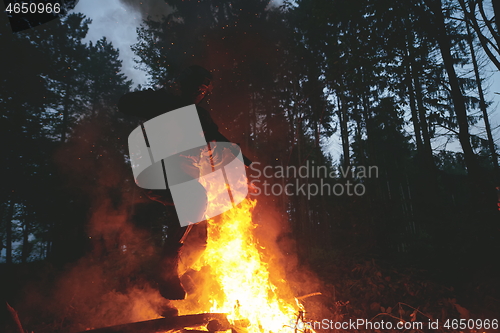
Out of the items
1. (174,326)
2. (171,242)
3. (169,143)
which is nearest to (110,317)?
(174,326)

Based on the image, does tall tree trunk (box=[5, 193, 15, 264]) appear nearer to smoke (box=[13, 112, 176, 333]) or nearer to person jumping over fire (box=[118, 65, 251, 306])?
smoke (box=[13, 112, 176, 333])

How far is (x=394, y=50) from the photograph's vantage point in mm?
7398

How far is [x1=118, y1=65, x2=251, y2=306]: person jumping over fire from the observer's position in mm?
3080

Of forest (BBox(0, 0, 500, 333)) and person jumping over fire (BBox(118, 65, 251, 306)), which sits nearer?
person jumping over fire (BBox(118, 65, 251, 306))

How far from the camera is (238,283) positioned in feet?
15.3

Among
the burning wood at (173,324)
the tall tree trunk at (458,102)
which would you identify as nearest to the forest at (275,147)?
the tall tree trunk at (458,102)

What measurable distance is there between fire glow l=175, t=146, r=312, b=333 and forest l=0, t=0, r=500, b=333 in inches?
52.7

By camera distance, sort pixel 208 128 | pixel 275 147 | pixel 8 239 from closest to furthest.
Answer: pixel 208 128, pixel 275 147, pixel 8 239

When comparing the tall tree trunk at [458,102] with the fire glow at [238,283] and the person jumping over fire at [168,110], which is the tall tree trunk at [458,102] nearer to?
the fire glow at [238,283]

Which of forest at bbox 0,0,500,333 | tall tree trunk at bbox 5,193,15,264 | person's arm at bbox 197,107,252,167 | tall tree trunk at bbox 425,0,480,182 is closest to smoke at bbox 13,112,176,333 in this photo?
forest at bbox 0,0,500,333

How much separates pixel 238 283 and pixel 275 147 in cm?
1150

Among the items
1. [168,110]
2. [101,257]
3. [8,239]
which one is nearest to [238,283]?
[168,110]

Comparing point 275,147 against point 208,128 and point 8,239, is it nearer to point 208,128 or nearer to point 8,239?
point 208,128

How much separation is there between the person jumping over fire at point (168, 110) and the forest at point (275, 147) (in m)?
3.05
